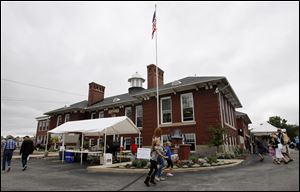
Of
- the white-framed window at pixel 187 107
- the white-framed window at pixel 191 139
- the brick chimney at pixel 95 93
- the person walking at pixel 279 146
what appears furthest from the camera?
the brick chimney at pixel 95 93

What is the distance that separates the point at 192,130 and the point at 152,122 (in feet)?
14.9

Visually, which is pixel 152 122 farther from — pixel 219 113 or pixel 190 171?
pixel 190 171

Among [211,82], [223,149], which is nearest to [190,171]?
[223,149]

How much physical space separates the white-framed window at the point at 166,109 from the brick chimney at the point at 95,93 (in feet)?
45.2

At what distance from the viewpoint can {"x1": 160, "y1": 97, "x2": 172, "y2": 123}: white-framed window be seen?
2170 centimetres

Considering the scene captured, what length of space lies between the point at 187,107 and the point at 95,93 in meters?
16.9

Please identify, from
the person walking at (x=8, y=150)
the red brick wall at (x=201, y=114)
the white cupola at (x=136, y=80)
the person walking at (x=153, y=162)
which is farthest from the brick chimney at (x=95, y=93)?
the person walking at (x=153, y=162)

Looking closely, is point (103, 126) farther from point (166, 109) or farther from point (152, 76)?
point (152, 76)

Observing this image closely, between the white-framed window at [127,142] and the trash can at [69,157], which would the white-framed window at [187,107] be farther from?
the trash can at [69,157]

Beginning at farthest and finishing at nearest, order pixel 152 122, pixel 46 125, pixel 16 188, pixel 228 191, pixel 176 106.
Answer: pixel 46 125 → pixel 152 122 → pixel 176 106 → pixel 16 188 → pixel 228 191

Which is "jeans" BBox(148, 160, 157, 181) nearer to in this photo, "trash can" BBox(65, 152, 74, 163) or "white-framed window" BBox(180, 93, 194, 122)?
"trash can" BBox(65, 152, 74, 163)

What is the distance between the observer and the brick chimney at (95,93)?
107ft

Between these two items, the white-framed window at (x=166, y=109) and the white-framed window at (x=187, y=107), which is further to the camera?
the white-framed window at (x=166, y=109)

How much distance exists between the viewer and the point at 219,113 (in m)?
18.6
